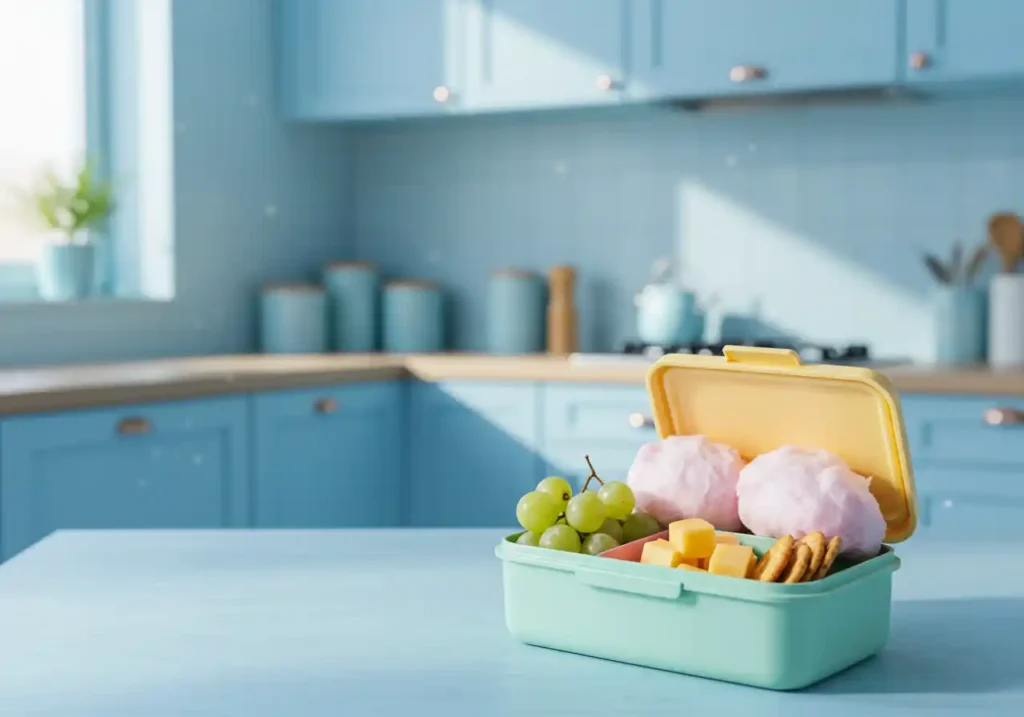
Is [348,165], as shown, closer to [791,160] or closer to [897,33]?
[791,160]

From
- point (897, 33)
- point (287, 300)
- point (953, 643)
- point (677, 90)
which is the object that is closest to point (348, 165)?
point (287, 300)

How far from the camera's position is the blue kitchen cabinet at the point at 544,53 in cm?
377

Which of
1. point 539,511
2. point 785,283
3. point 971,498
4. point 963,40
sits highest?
point 963,40

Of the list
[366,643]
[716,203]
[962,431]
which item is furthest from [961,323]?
[366,643]

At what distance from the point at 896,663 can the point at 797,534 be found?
120 mm

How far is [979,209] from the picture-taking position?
3.74m

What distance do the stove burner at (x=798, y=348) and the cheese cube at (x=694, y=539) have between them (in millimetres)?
2430

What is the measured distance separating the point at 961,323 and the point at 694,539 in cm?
282

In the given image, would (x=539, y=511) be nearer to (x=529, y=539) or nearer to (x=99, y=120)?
(x=529, y=539)

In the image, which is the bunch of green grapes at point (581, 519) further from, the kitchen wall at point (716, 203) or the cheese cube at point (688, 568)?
the kitchen wall at point (716, 203)

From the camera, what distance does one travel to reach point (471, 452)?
3695mm

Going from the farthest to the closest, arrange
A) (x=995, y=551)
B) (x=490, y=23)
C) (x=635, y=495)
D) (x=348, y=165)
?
(x=348, y=165) → (x=490, y=23) → (x=995, y=551) → (x=635, y=495)

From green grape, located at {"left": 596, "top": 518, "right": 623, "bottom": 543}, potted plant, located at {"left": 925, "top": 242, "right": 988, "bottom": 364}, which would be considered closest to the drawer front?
potted plant, located at {"left": 925, "top": 242, "right": 988, "bottom": 364}

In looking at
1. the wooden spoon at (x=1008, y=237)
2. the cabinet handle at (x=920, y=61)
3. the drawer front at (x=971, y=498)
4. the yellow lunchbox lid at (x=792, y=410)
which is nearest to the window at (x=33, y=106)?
the cabinet handle at (x=920, y=61)
